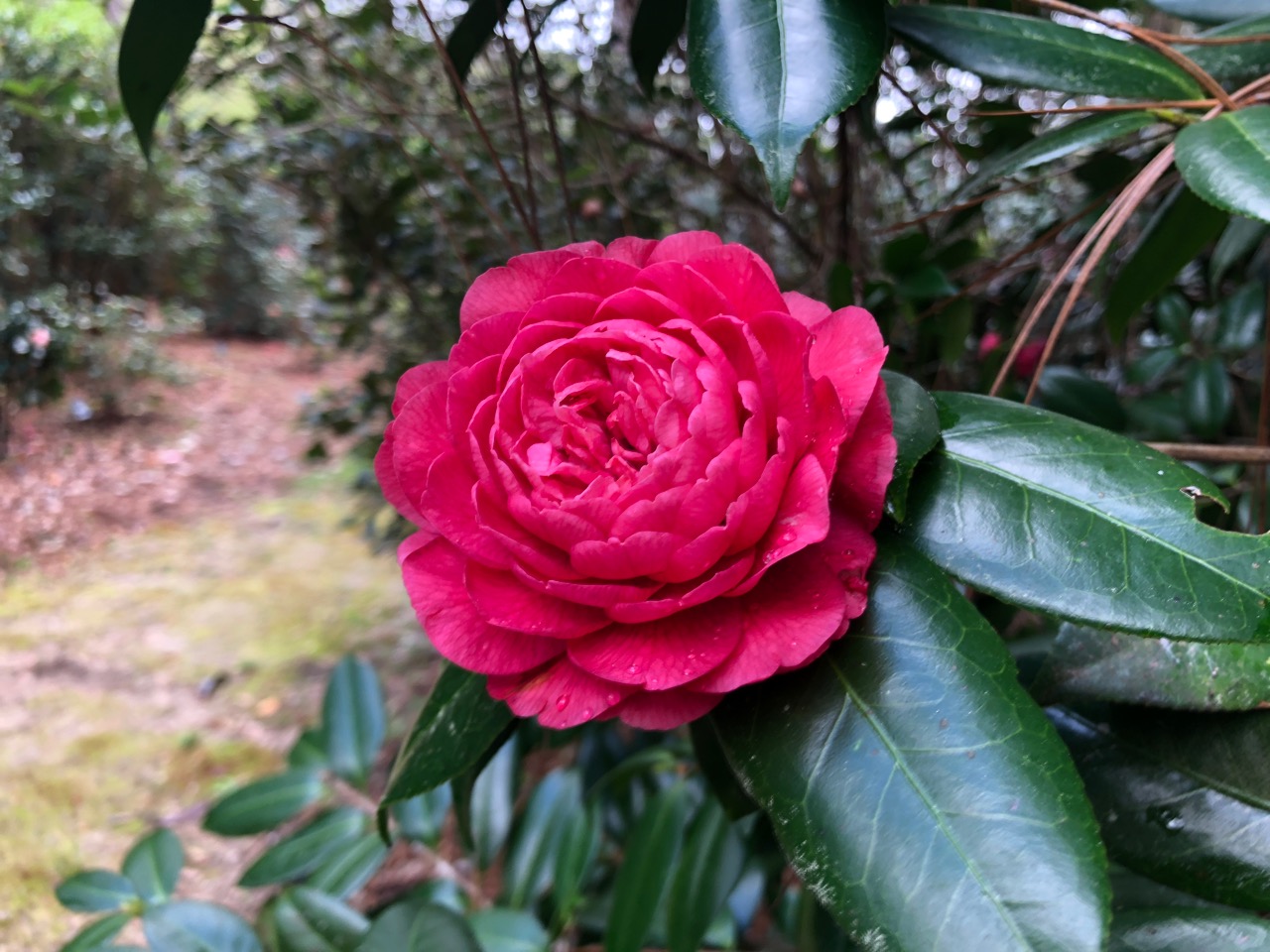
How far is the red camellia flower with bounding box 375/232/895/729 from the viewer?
0.32 m

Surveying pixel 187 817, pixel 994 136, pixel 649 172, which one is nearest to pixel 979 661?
pixel 994 136

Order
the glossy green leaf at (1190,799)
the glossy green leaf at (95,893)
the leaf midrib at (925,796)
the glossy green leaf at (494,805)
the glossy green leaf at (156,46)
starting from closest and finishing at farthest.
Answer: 1. the leaf midrib at (925,796)
2. the glossy green leaf at (1190,799)
3. the glossy green leaf at (156,46)
4. the glossy green leaf at (95,893)
5. the glossy green leaf at (494,805)

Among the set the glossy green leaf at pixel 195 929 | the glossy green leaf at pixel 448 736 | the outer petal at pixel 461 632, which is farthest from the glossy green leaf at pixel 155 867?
the outer petal at pixel 461 632

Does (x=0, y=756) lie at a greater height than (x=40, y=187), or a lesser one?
lesser

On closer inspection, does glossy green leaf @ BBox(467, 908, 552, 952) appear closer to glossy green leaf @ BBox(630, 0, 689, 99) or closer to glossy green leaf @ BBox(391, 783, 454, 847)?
glossy green leaf @ BBox(391, 783, 454, 847)

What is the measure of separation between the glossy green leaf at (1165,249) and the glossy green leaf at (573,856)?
0.82 metres

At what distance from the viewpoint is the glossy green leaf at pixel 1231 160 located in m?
0.35

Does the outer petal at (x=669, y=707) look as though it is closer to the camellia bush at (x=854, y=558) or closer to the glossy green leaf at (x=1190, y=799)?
the camellia bush at (x=854, y=558)

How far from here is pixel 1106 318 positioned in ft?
2.19

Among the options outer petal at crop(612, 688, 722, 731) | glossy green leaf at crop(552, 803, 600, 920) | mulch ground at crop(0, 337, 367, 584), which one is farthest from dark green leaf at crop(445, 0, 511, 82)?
mulch ground at crop(0, 337, 367, 584)

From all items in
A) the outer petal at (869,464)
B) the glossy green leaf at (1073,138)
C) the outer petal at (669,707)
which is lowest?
the outer petal at (669,707)

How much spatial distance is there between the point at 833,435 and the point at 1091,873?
188mm

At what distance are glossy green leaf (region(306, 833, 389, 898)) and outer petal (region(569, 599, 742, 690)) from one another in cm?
71

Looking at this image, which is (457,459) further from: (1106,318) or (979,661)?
(1106,318)
